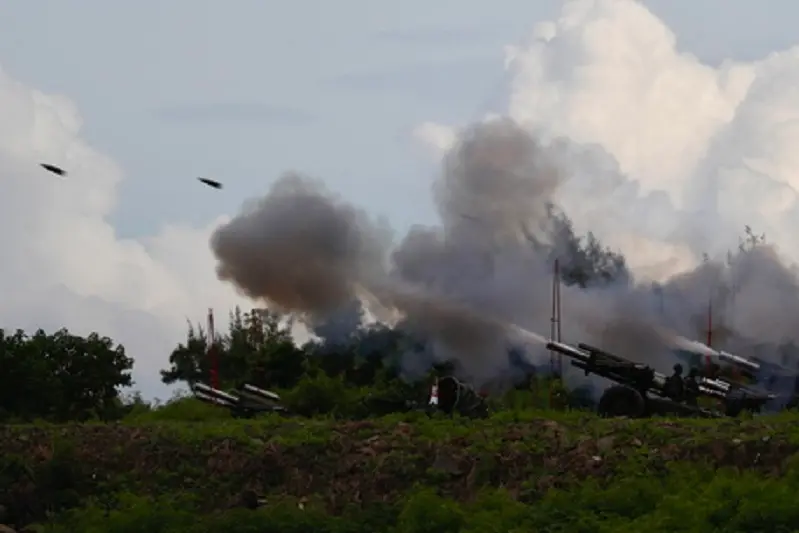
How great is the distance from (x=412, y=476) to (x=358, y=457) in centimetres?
119

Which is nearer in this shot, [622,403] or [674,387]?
[622,403]

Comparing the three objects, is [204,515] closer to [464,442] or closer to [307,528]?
[307,528]

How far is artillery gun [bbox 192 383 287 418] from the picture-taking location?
38.2m

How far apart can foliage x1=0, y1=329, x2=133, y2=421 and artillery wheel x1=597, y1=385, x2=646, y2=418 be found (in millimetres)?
10683

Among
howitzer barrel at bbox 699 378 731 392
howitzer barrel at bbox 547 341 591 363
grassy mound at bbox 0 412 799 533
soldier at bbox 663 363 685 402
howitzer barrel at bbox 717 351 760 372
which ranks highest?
howitzer barrel at bbox 717 351 760 372

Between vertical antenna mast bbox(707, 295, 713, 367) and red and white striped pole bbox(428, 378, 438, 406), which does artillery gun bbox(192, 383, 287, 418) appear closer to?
red and white striped pole bbox(428, 378, 438, 406)

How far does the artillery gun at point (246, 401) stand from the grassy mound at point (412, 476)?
22.2 feet

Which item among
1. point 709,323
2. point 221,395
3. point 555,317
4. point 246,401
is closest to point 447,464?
point 246,401

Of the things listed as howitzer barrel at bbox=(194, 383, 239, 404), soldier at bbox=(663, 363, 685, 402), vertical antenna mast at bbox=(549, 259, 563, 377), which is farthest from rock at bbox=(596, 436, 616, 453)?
vertical antenna mast at bbox=(549, 259, 563, 377)

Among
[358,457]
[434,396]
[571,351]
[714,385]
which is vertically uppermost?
[571,351]

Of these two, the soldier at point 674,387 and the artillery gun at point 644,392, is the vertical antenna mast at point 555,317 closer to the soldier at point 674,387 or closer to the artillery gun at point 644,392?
the artillery gun at point 644,392

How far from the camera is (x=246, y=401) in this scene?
38.5m

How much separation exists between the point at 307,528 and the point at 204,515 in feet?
6.43

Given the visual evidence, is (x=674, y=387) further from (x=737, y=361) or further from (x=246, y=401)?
(x=246, y=401)
